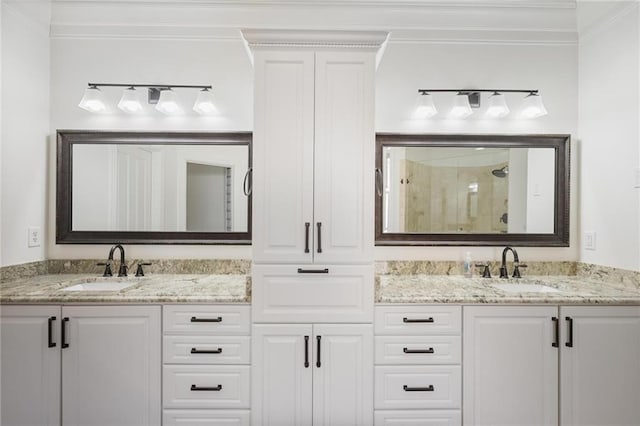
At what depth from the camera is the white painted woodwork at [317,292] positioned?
71.3 inches

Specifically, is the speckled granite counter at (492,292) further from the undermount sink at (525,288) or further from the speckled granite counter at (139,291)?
the speckled granite counter at (139,291)

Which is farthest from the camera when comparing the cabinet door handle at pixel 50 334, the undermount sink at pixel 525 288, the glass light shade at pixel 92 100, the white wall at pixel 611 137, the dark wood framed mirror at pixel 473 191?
the dark wood framed mirror at pixel 473 191

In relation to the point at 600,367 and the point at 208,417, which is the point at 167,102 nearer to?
the point at 208,417

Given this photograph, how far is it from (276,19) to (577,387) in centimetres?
284

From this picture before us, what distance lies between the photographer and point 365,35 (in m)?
1.75

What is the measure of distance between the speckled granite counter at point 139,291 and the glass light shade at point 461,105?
5.80 ft

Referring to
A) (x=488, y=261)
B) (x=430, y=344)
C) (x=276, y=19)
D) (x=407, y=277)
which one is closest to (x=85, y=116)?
(x=276, y=19)

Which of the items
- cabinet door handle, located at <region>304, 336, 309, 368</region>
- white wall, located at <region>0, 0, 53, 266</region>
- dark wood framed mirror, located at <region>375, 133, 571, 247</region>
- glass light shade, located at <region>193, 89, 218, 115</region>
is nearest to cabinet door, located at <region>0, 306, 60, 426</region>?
white wall, located at <region>0, 0, 53, 266</region>

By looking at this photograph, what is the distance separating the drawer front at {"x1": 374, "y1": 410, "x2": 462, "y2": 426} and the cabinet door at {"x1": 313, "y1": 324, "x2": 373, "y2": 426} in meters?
0.11

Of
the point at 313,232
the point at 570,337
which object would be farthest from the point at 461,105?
the point at 570,337

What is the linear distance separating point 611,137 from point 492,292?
1291 millimetres

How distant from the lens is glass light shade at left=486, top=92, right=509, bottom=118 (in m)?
2.30

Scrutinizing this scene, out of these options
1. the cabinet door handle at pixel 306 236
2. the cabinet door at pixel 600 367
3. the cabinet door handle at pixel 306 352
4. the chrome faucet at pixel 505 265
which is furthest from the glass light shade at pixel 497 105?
the cabinet door handle at pixel 306 352

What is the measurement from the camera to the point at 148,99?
2334 mm
